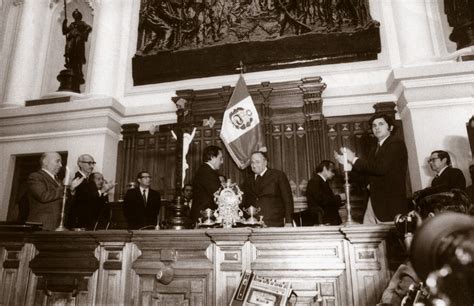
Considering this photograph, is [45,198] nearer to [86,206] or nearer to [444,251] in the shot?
[86,206]

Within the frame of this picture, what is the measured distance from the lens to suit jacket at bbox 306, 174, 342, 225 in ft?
14.9

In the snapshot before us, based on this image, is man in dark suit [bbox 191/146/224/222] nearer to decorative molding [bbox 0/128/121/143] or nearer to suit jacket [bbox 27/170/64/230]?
suit jacket [bbox 27/170/64/230]

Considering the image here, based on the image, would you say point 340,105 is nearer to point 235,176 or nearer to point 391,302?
point 235,176

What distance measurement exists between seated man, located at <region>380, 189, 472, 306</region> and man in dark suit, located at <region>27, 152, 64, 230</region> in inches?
146

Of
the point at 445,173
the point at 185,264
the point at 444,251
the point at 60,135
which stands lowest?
the point at 444,251

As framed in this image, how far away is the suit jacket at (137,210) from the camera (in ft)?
16.0

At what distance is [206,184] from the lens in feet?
14.3

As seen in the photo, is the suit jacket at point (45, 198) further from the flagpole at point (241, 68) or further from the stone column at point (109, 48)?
the flagpole at point (241, 68)

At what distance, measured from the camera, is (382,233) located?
3.12 meters

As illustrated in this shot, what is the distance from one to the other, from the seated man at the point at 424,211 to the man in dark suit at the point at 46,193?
12.2 ft

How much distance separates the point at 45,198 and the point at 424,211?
3.89 m

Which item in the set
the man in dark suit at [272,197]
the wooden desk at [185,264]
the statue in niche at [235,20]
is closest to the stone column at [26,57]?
the statue in niche at [235,20]

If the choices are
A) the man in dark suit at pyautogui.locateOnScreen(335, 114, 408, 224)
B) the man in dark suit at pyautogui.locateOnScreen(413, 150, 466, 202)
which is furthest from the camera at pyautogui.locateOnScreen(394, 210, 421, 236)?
the man in dark suit at pyautogui.locateOnScreen(413, 150, 466, 202)

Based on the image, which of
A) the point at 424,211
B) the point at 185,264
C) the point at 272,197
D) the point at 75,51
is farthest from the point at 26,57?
the point at 424,211
